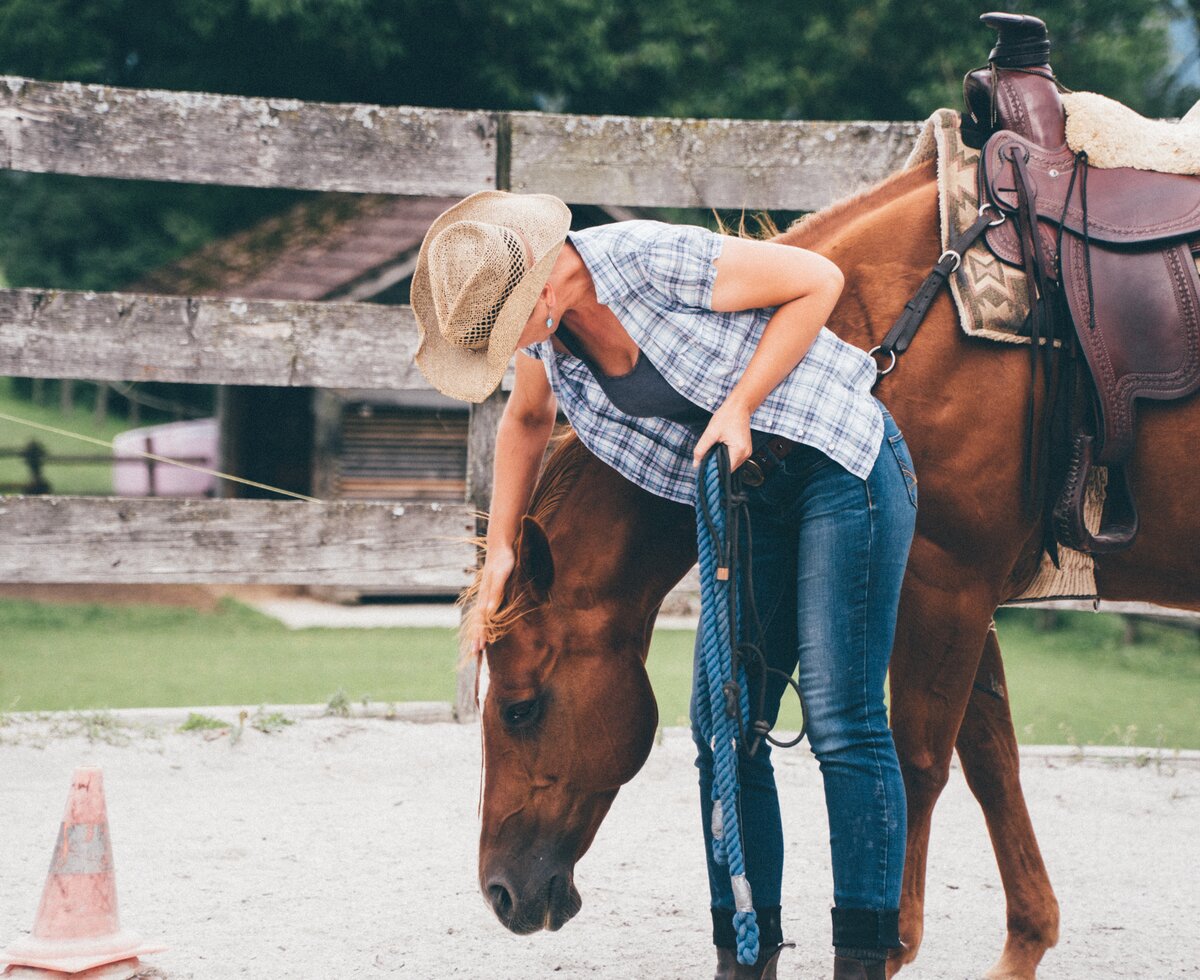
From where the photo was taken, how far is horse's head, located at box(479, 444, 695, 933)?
221cm

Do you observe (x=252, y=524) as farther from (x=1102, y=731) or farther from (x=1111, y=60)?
(x=1111, y=60)

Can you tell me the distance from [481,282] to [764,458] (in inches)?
21.5

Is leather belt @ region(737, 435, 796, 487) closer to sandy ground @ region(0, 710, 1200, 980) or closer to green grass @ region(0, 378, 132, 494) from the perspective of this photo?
sandy ground @ region(0, 710, 1200, 980)

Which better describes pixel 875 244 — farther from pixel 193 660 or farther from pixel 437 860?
pixel 193 660

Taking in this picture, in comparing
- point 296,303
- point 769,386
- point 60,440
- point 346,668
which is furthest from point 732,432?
point 60,440

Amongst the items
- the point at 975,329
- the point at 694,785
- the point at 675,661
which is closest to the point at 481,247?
the point at 975,329

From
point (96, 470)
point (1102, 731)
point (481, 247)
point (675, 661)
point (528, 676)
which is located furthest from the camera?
point (96, 470)

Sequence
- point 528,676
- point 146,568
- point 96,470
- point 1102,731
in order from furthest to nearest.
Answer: point 96,470 < point 1102,731 < point 146,568 < point 528,676

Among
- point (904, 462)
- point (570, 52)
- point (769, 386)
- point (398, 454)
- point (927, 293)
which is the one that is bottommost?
point (904, 462)

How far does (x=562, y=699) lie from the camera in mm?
2232

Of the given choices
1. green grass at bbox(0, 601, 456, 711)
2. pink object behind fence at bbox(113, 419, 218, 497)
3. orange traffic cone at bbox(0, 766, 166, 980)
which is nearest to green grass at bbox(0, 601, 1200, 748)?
green grass at bbox(0, 601, 456, 711)

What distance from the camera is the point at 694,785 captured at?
4082 millimetres

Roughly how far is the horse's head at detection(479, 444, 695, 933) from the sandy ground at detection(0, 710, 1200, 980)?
0.48 meters

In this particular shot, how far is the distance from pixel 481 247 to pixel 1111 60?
13.4 meters
